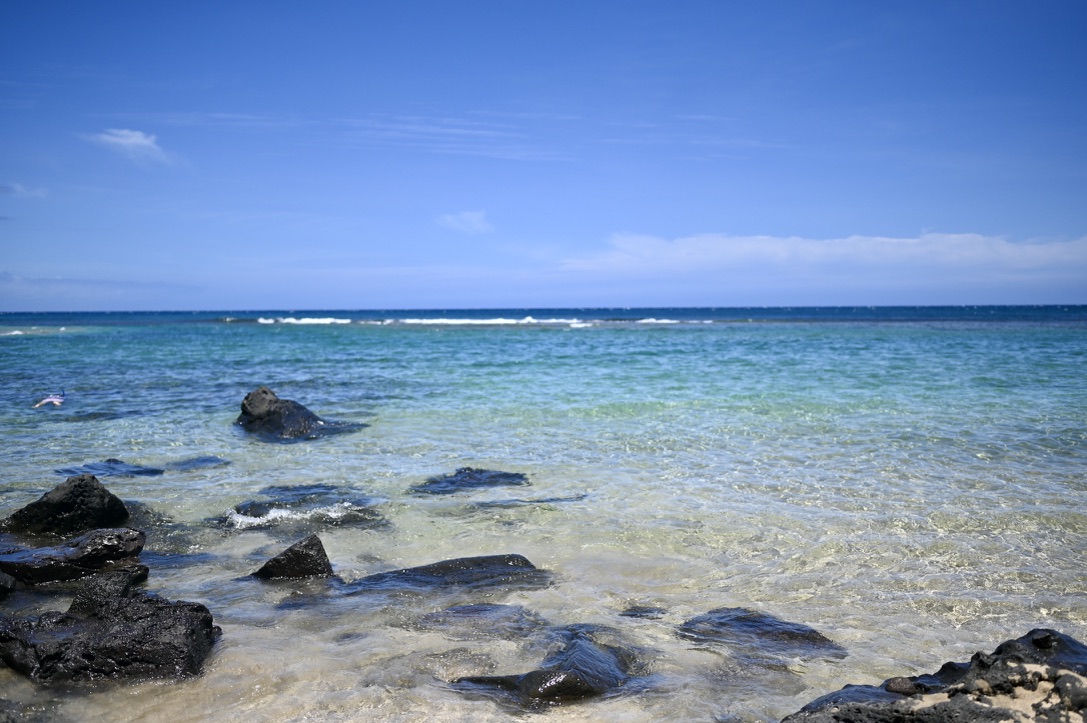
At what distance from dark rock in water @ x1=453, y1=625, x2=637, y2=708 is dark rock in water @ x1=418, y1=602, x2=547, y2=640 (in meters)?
0.48

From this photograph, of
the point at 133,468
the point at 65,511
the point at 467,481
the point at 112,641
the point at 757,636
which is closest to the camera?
the point at 112,641

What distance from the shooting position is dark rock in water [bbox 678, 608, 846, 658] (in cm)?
430

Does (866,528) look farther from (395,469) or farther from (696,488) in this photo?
(395,469)

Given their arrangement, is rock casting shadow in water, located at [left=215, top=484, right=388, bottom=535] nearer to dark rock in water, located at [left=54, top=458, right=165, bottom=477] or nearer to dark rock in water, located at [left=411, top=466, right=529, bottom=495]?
dark rock in water, located at [left=411, top=466, right=529, bottom=495]

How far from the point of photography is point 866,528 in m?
6.68

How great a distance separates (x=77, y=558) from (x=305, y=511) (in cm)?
209

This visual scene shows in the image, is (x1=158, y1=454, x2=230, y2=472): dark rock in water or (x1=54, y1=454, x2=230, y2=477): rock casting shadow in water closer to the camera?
(x1=54, y1=454, x2=230, y2=477): rock casting shadow in water

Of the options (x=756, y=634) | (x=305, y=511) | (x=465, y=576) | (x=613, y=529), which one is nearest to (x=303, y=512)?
(x=305, y=511)

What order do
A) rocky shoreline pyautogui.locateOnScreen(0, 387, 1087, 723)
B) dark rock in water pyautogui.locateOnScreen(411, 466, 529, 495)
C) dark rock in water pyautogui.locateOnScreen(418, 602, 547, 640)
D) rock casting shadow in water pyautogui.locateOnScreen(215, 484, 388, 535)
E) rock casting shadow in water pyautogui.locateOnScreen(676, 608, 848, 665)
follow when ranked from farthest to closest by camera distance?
dark rock in water pyautogui.locateOnScreen(411, 466, 529, 495)
rock casting shadow in water pyautogui.locateOnScreen(215, 484, 388, 535)
dark rock in water pyautogui.locateOnScreen(418, 602, 547, 640)
rock casting shadow in water pyautogui.locateOnScreen(676, 608, 848, 665)
rocky shoreline pyautogui.locateOnScreen(0, 387, 1087, 723)

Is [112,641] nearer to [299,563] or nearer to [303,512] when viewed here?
[299,563]

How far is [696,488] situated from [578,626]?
3.81 meters

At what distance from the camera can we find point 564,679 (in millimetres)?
3736

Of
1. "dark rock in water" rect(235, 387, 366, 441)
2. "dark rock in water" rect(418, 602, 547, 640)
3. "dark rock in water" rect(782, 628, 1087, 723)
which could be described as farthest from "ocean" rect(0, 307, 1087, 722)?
"dark rock in water" rect(782, 628, 1087, 723)

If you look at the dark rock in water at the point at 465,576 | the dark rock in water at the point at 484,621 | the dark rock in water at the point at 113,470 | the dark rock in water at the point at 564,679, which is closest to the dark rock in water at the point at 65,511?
the dark rock in water at the point at 113,470
